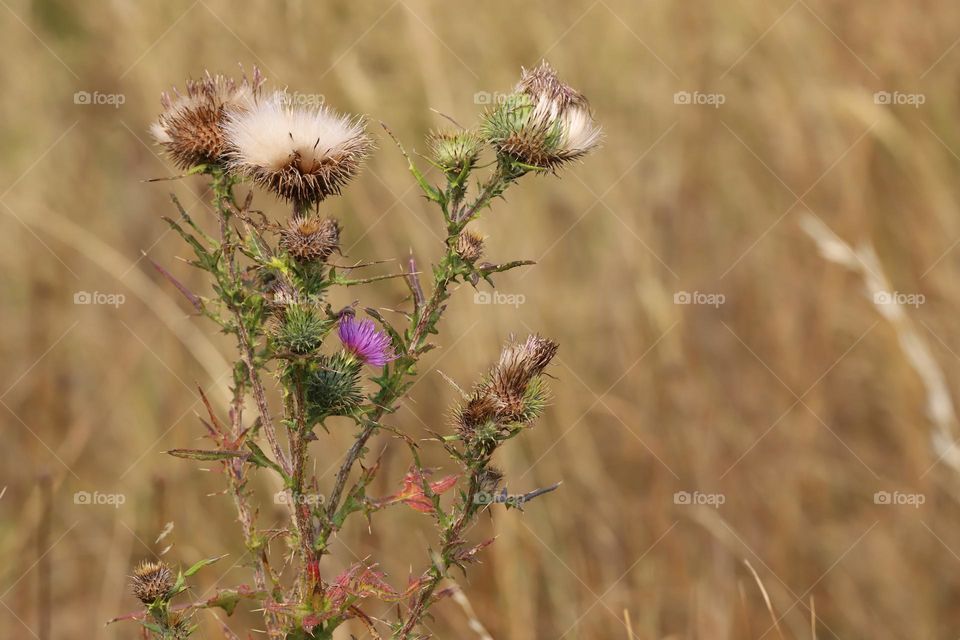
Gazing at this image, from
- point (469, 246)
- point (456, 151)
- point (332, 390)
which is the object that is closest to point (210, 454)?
point (332, 390)

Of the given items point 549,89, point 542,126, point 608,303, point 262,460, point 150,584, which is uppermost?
point 608,303

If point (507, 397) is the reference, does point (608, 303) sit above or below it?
above

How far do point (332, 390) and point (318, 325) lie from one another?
18 cm

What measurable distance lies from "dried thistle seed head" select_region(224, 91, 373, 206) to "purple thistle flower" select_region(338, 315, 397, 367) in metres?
0.26

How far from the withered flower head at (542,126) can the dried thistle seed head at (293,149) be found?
27 centimetres

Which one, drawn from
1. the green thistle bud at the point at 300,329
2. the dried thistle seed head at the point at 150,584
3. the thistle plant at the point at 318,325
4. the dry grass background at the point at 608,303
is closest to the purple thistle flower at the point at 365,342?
the thistle plant at the point at 318,325

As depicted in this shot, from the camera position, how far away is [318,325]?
176 centimetres

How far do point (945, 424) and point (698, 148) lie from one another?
1.90 m

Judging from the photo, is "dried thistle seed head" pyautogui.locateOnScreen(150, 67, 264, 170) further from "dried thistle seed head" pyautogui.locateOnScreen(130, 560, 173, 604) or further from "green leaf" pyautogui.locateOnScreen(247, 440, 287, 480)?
"dried thistle seed head" pyautogui.locateOnScreen(130, 560, 173, 604)

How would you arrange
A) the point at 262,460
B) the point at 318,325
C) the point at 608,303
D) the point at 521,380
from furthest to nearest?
the point at 608,303, the point at 521,380, the point at 262,460, the point at 318,325

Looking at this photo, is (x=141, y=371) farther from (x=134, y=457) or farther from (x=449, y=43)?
(x=449, y=43)

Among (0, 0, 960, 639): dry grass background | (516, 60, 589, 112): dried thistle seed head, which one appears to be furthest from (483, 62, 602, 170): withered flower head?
(0, 0, 960, 639): dry grass background

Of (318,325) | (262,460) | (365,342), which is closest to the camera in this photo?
(318,325)

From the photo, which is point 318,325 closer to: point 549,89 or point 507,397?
point 507,397
